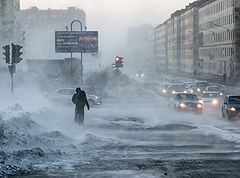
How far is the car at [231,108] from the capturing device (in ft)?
96.2

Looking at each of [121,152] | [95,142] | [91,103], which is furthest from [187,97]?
[121,152]

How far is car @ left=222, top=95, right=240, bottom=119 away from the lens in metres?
29.3

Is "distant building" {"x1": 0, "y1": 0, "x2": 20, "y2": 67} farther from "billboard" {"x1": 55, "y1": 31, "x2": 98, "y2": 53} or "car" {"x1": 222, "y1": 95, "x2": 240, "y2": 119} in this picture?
"car" {"x1": 222, "y1": 95, "x2": 240, "y2": 119}

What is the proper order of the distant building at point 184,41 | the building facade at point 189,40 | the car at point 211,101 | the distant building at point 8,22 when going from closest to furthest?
the car at point 211,101 < the distant building at point 8,22 < the building facade at point 189,40 < the distant building at point 184,41

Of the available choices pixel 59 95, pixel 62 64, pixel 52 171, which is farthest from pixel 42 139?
pixel 62 64

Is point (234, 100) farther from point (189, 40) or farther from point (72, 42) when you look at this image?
point (189, 40)

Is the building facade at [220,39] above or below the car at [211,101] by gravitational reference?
above

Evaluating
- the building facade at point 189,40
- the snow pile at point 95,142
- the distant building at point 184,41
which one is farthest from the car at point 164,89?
the building facade at point 189,40

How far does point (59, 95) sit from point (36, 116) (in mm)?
16424

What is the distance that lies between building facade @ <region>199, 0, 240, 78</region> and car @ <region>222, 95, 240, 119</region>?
6143 cm

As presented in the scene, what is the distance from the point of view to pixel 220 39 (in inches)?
4405

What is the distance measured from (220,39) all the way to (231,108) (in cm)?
8424

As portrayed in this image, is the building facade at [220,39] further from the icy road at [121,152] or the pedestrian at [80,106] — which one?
the icy road at [121,152]

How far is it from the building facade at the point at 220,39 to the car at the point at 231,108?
6143cm
